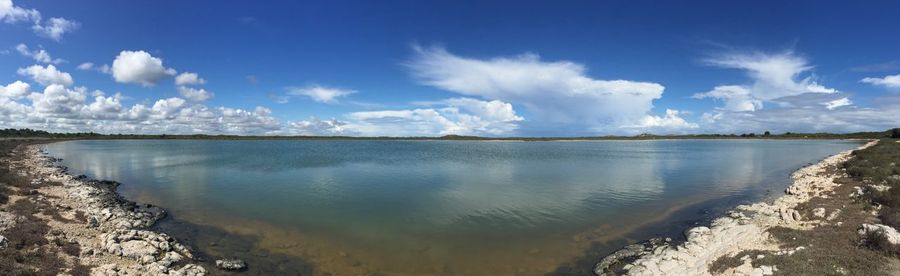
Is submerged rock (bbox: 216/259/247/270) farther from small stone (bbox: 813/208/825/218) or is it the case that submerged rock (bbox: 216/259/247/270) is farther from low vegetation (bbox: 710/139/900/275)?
small stone (bbox: 813/208/825/218)

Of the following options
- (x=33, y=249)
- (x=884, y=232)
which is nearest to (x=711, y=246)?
(x=884, y=232)

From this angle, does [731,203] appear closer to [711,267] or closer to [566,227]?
[566,227]

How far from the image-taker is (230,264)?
44.7 ft

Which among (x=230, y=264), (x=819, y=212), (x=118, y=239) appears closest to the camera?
(x=230, y=264)

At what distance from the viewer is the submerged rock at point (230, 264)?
13.5 meters

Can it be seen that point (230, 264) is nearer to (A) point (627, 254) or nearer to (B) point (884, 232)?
(A) point (627, 254)

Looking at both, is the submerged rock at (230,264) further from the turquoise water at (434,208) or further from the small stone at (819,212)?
the small stone at (819,212)

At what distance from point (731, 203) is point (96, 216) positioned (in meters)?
34.9

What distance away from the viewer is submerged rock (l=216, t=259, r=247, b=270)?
44.2 ft

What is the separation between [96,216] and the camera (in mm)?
18531

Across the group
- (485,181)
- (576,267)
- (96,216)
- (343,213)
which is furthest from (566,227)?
(96,216)

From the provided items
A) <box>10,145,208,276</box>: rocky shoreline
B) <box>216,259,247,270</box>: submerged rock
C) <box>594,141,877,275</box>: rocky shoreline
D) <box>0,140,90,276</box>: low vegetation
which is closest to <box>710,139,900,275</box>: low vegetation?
<box>594,141,877,275</box>: rocky shoreline

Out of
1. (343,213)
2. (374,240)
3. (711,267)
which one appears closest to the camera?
(711,267)

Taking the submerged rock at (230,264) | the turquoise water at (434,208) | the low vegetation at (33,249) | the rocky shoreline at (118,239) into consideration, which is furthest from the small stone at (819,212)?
the low vegetation at (33,249)
